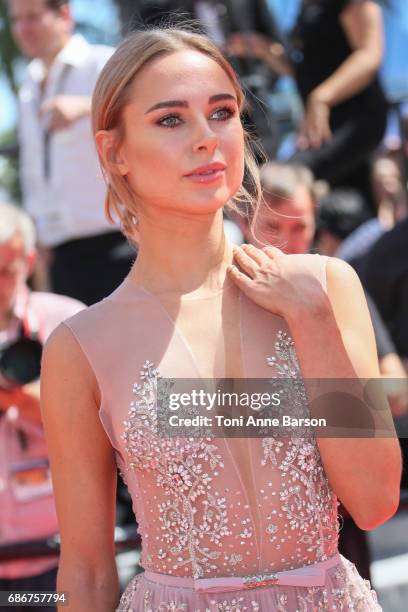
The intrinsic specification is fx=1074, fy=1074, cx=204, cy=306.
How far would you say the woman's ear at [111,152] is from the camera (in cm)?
216

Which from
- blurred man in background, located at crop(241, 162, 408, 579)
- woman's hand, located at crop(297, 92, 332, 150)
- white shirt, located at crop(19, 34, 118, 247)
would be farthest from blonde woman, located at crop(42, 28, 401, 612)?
woman's hand, located at crop(297, 92, 332, 150)

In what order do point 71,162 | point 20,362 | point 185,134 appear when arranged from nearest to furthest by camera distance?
point 185,134
point 20,362
point 71,162

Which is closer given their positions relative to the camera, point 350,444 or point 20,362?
point 350,444

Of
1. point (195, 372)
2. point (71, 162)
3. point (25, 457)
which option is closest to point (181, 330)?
point (195, 372)

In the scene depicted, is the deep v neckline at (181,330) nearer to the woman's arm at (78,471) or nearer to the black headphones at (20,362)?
the woman's arm at (78,471)

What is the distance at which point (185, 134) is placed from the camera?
2.01 meters

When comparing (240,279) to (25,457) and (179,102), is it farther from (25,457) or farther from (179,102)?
(25,457)

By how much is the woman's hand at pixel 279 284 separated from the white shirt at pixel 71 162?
6.92 feet

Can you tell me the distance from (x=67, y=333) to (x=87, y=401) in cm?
14

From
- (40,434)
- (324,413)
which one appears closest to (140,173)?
(324,413)

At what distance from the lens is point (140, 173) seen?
209 cm

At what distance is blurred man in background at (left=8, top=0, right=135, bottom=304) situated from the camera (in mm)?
4156

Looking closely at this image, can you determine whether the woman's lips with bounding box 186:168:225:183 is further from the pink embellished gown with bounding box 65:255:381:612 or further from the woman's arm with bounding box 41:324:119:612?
the woman's arm with bounding box 41:324:119:612

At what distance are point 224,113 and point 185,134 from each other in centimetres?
11
